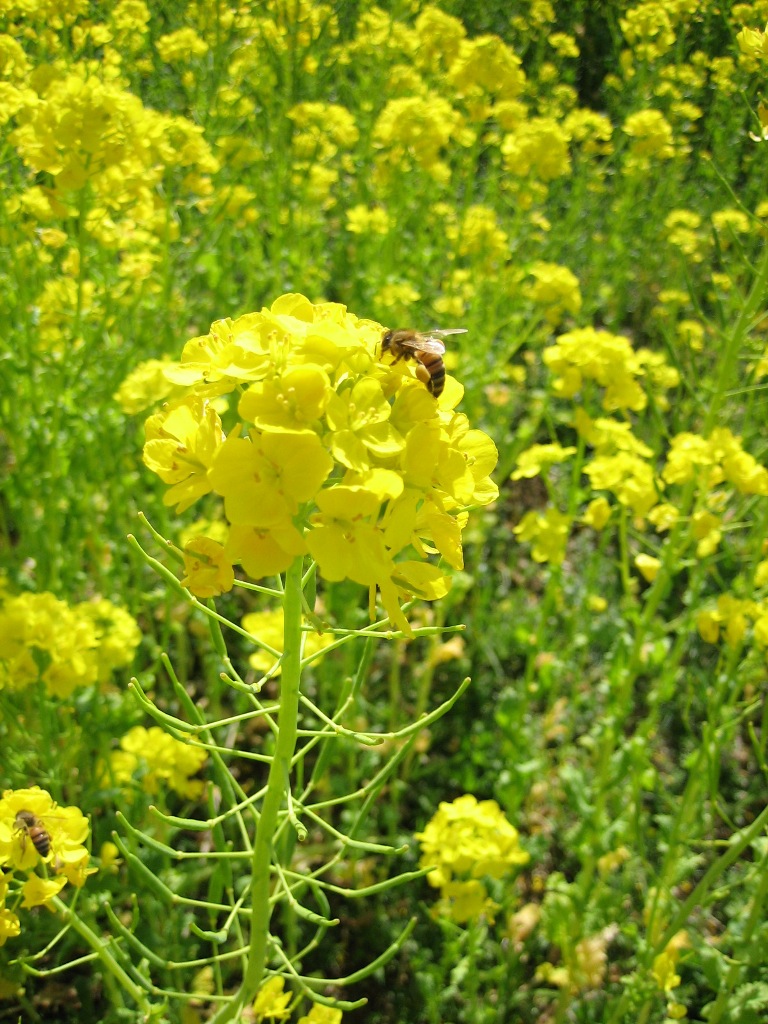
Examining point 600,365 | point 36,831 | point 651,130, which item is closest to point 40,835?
point 36,831

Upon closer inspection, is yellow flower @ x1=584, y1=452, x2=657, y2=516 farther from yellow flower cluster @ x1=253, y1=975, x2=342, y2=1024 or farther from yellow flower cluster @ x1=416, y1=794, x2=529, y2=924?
yellow flower cluster @ x1=253, y1=975, x2=342, y2=1024

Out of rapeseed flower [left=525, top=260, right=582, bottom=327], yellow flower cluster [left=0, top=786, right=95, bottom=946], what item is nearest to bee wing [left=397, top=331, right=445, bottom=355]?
yellow flower cluster [left=0, top=786, right=95, bottom=946]

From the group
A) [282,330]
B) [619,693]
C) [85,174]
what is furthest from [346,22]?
[282,330]

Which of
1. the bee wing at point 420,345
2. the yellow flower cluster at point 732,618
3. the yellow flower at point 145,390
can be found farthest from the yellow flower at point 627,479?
the yellow flower at point 145,390

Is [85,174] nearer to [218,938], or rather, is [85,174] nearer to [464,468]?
[464,468]

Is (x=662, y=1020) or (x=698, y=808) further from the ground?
(x=698, y=808)

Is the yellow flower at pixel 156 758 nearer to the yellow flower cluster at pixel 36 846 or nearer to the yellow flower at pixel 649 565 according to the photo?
the yellow flower cluster at pixel 36 846

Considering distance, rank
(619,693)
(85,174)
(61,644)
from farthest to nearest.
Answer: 1. (619,693)
2. (85,174)
3. (61,644)
